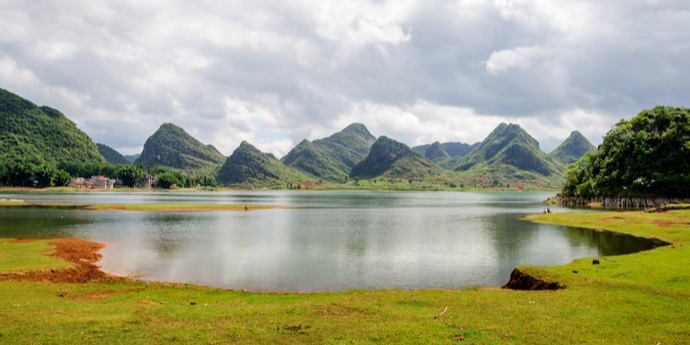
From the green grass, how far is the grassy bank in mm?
8874

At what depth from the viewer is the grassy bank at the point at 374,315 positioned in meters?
16.1

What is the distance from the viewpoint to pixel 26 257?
41062 millimetres

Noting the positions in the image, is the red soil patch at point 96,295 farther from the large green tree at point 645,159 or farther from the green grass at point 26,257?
the large green tree at point 645,159

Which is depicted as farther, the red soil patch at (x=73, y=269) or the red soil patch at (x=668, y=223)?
the red soil patch at (x=668, y=223)

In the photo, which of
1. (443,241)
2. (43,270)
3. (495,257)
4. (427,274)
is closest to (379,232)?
(443,241)

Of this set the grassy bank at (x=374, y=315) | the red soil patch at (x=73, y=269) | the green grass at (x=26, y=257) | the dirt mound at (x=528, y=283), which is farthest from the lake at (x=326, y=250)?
the grassy bank at (x=374, y=315)

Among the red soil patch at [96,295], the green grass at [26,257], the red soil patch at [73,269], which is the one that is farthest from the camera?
the green grass at [26,257]

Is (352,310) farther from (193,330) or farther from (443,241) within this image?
(443,241)

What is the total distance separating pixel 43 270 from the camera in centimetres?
3591

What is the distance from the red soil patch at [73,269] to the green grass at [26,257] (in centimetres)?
112

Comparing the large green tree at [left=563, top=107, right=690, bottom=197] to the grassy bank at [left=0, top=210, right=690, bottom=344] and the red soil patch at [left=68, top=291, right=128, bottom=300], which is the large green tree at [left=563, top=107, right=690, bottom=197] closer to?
the grassy bank at [left=0, top=210, right=690, bottom=344]

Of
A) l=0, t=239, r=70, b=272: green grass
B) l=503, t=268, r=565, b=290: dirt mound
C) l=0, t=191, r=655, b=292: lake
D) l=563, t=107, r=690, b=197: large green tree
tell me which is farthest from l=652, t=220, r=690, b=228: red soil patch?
l=0, t=239, r=70, b=272: green grass

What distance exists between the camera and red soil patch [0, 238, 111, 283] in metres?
33.8

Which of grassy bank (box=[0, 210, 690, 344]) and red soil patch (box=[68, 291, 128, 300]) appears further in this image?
red soil patch (box=[68, 291, 128, 300])
